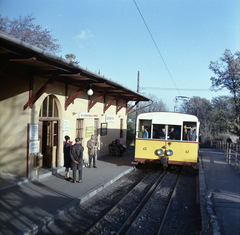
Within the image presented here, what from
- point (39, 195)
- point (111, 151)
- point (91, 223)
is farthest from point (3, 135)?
point (111, 151)

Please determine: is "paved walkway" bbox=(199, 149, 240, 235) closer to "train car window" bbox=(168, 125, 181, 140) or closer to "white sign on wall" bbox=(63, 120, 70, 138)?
"train car window" bbox=(168, 125, 181, 140)

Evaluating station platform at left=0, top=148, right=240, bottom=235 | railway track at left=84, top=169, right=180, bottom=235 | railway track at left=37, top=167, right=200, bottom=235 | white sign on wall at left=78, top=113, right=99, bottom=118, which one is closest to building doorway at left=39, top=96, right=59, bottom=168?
station platform at left=0, top=148, right=240, bottom=235

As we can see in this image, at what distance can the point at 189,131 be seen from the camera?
11445 millimetres

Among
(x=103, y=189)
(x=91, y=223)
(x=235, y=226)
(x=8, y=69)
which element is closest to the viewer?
(x=235, y=226)

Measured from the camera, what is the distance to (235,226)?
5.48m

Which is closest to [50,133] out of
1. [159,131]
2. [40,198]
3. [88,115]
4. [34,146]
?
[34,146]

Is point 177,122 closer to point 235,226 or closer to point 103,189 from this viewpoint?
point 103,189

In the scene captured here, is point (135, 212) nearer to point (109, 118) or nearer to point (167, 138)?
point (167, 138)

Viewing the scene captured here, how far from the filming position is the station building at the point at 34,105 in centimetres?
684

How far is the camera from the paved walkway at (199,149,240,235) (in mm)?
5488

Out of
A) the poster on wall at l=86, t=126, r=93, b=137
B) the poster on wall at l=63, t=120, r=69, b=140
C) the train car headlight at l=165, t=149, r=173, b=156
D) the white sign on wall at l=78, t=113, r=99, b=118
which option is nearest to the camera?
the poster on wall at l=63, t=120, r=69, b=140

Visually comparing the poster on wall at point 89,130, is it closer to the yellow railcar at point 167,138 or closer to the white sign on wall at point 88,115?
the white sign on wall at point 88,115

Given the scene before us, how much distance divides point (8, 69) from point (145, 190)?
591 cm

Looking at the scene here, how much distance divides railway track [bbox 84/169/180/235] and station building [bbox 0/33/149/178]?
11.3 ft
